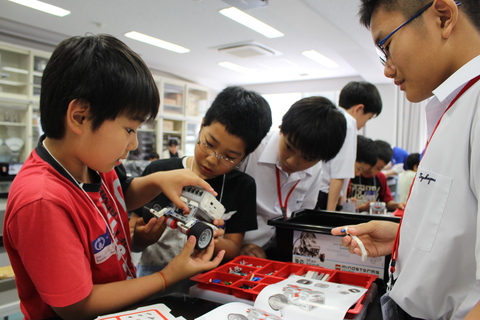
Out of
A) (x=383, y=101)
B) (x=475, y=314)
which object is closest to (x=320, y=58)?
(x=383, y=101)

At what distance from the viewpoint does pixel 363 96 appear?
2.65m

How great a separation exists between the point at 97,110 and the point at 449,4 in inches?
30.2

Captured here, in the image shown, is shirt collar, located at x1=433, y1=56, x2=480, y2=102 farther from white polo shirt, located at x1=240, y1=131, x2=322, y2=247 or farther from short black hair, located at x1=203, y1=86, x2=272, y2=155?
white polo shirt, located at x1=240, y1=131, x2=322, y2=247

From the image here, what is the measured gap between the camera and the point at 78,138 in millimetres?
773

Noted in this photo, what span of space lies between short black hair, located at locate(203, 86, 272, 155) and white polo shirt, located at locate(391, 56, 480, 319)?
0.63m

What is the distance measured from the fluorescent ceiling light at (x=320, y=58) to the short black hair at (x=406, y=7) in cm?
541

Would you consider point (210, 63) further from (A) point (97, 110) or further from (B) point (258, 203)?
(A) point (97, 110)

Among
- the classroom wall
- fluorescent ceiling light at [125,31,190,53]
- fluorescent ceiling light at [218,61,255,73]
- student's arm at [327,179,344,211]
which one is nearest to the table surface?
student's arm at [327,179,344,211]

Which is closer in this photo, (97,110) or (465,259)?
(465,259)

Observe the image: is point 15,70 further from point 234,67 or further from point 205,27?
point 234,67

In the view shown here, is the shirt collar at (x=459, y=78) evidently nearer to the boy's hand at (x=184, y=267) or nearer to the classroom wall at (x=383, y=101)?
→ the boy's hand at (x=184, y=267)

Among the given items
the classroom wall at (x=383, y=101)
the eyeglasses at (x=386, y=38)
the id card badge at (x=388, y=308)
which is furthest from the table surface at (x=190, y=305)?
the classroom wall at (x=383, y=101)

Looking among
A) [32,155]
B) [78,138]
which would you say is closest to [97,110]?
[78,138]

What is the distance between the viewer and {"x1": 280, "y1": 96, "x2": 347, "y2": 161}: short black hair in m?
1.33
